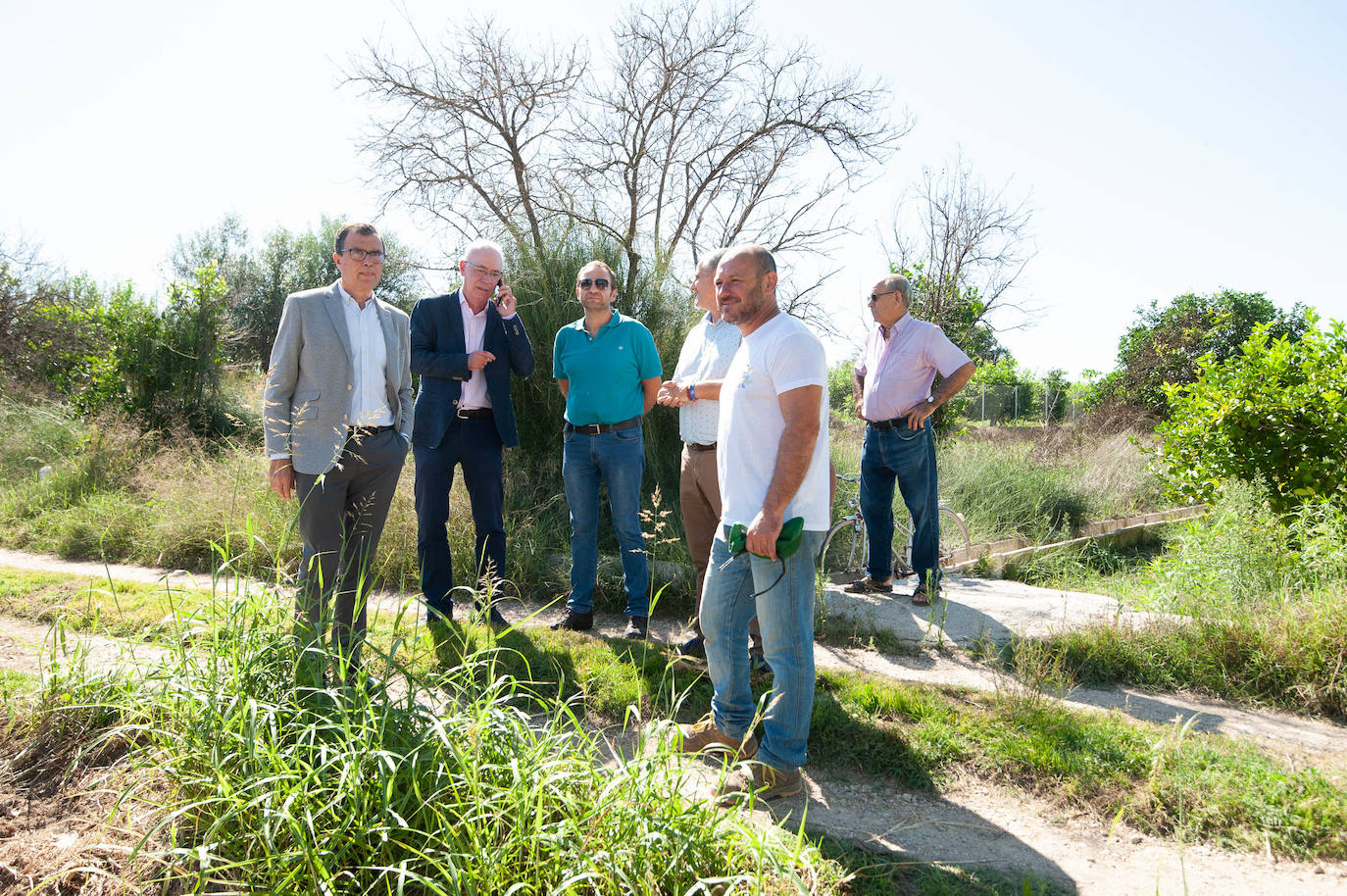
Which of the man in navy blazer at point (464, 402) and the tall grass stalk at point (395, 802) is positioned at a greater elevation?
the man in navy blazer at point (464, 402)


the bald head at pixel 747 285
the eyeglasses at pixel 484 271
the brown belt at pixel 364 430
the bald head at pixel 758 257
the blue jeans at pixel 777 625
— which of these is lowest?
the blue jeans at pixel 777 625

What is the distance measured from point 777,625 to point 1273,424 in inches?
235

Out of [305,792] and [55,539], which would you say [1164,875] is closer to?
[305,792]

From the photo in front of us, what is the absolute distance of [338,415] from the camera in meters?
3.58

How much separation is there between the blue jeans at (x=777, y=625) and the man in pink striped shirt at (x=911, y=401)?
2.49 meters

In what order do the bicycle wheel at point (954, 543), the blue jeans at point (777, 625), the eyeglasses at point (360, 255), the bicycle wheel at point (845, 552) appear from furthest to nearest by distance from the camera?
1. the bicycle wheel at point (954, 543)
2. the bicycle wheel at point (845, 552)
3. the eyeglasses at point (360, 255)
4. the blue jeans at point (777, 625)

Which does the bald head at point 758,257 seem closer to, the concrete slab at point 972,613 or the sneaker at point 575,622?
the concrete slab at point 972,613

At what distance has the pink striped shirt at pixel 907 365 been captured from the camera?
16.7ft

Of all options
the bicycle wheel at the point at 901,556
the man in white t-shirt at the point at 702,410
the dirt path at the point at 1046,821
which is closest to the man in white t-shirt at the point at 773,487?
the dirt path at the point at 1046,821

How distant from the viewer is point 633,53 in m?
12.0

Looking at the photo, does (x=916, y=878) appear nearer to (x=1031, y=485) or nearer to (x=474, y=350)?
(x=474, y=350)

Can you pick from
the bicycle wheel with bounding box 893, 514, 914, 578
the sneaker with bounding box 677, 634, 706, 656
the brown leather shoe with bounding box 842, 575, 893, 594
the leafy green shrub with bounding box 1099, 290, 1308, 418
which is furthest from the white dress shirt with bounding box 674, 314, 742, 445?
the leafy green shrub with bounding box 1099, 290, 1308, 418

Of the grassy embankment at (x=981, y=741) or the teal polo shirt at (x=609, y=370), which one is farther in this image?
the teal polo shirt at (x=609, y=370)

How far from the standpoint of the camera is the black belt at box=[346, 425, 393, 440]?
3.54 metres
